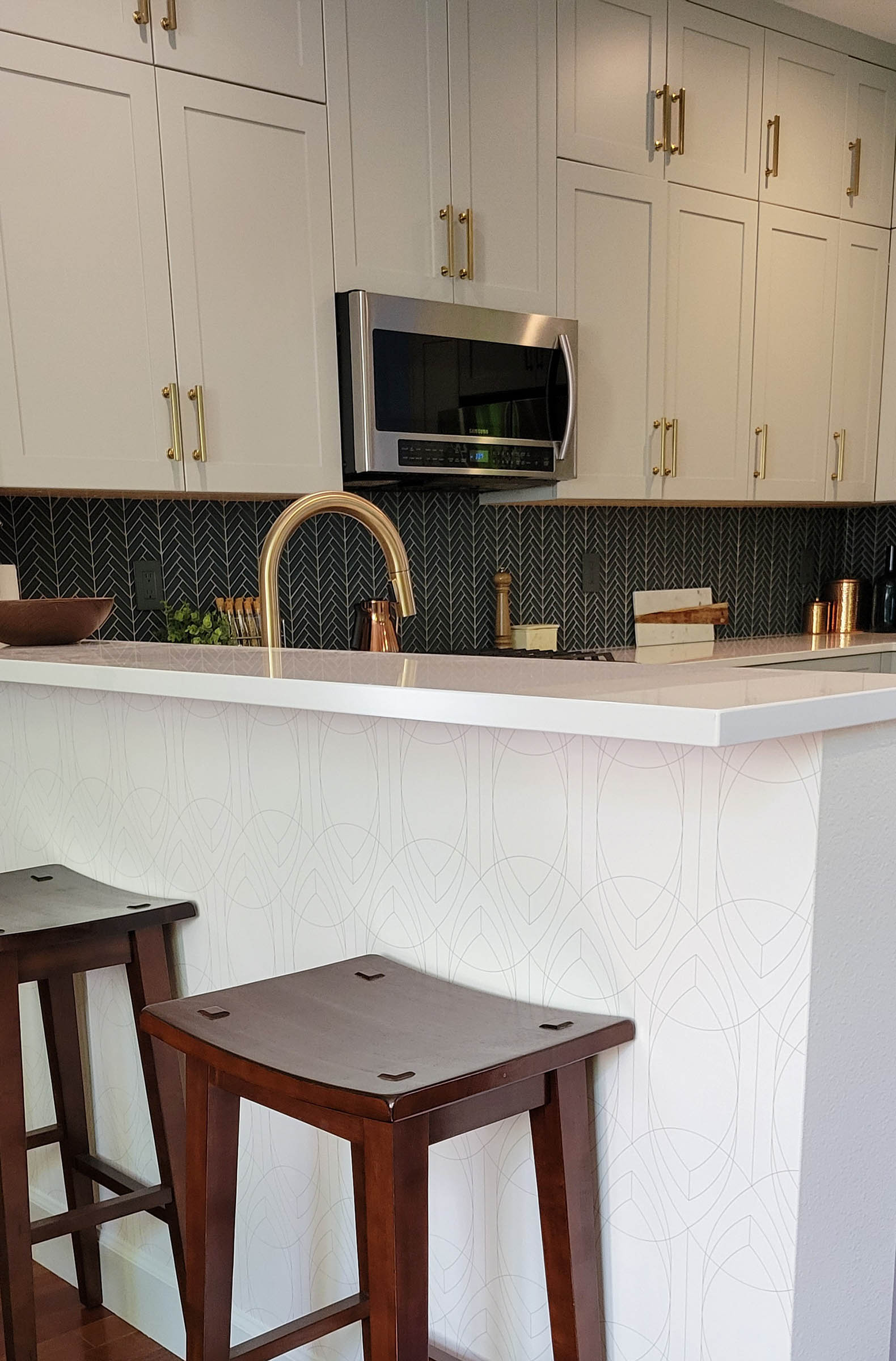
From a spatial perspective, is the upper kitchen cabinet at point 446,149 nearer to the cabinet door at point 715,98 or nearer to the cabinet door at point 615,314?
the cabinet door at point 615,314

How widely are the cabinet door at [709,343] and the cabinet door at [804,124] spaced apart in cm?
19

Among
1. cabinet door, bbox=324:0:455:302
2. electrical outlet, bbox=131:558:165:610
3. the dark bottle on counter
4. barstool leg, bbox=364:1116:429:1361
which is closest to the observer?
barstool leg, bbox=364:1116:429:1361

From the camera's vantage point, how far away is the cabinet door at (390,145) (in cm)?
270

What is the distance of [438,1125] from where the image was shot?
1.03 meters

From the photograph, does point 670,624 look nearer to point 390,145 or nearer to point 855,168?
point 855,168

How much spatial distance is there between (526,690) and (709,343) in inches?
111

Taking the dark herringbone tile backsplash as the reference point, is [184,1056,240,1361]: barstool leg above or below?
below

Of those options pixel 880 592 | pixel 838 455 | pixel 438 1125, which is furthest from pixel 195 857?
pixel 880 592

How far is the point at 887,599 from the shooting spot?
4324 mm

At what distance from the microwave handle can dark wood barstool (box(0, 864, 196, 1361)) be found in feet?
5.82

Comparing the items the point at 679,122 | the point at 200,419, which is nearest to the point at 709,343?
the point at 679,122

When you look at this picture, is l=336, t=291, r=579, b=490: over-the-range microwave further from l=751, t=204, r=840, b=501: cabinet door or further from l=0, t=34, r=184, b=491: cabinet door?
l=751, t=204, r=840, b=501: cabinet door

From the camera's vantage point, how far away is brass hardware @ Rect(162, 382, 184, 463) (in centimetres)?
248

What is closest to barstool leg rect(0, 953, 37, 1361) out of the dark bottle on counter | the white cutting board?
the white cutting board
